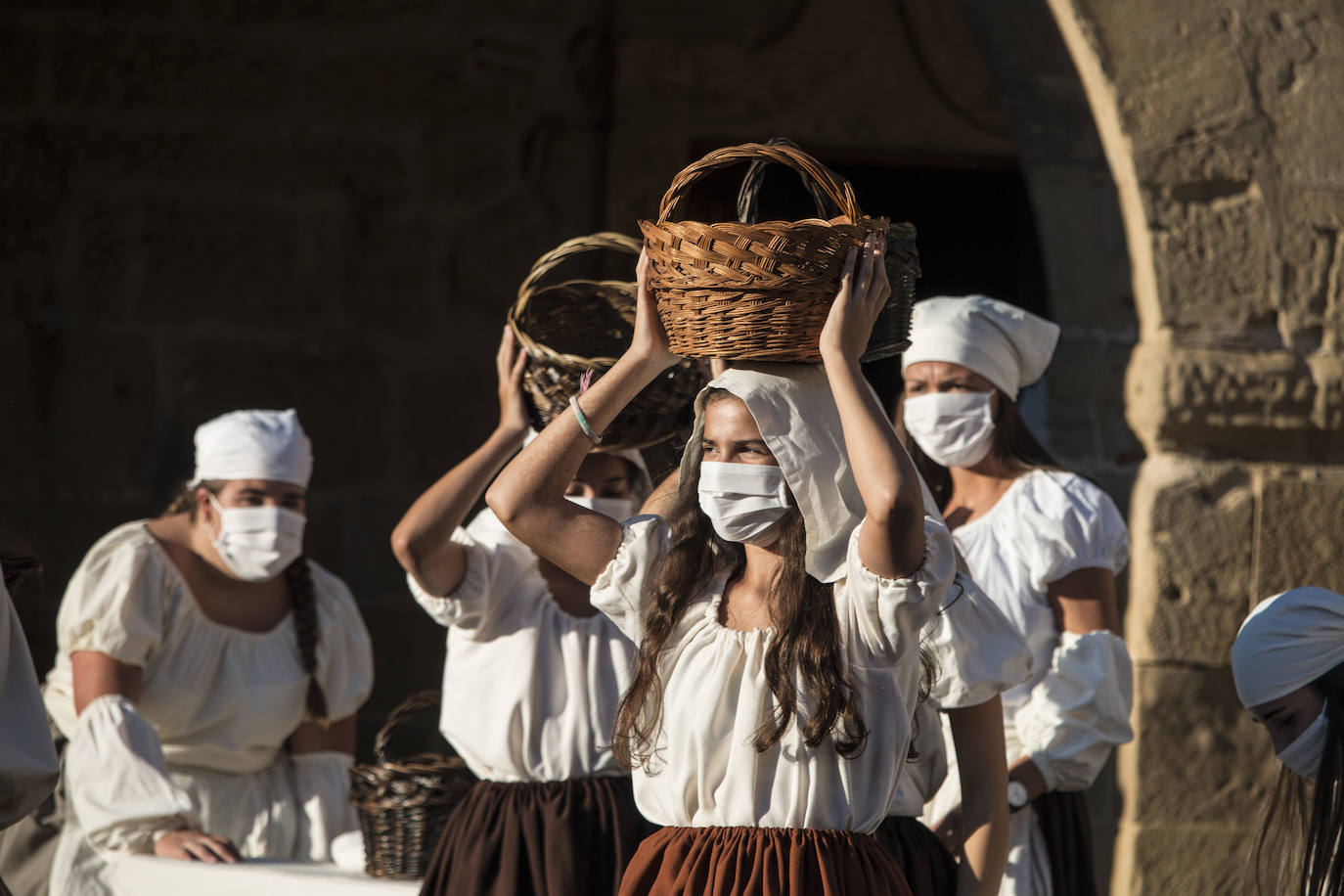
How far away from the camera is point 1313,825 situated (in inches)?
102

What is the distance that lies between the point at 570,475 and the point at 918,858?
2.78ft

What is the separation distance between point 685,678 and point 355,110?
3972 mm

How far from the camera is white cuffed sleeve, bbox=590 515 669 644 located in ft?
8.24

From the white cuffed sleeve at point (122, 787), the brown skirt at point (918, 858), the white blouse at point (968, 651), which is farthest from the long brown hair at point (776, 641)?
the white cuffed sleeve at point (122, 787)

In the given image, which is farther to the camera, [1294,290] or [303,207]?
[303,207]

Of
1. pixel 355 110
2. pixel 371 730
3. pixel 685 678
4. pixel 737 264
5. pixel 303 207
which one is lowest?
pixel 371 730

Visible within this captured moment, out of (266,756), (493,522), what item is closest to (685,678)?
(493,522)

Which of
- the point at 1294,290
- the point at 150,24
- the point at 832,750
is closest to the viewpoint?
the point at 832,750

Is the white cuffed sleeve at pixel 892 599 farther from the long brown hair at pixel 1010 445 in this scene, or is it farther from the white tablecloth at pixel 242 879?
the white tablecloth at pixel 242 879

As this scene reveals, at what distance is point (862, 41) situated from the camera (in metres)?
5.82

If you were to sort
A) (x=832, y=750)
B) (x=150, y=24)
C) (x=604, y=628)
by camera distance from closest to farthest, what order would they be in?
(x=832, y=750), (x=604, y=628), (x=150, y=24)

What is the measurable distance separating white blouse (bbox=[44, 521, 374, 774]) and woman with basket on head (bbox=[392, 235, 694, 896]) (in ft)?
3.00

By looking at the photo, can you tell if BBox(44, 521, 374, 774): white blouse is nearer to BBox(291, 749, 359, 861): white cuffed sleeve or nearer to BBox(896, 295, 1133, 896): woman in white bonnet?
BBox(291, 749, 359, 861): white cuffed sleeve

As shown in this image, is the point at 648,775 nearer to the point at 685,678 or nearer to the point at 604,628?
the point at 685,678
